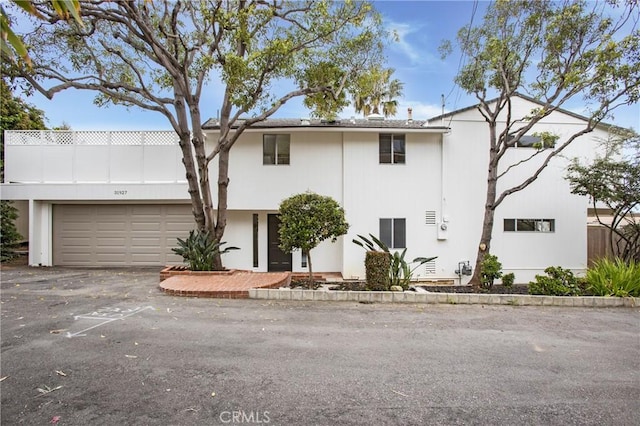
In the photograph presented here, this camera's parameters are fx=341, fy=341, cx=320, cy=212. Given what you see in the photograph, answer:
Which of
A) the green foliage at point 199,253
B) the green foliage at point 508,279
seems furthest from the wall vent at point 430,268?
the green foliage at point 199,253

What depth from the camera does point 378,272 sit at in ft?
26.4

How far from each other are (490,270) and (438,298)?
207 centimetres

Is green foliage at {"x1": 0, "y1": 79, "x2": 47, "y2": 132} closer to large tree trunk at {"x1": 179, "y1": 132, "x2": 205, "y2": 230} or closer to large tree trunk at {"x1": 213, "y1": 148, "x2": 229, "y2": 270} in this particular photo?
large tree trunk at {"x1": 179, "y1": 132, "x2": 205, "y2": 230}

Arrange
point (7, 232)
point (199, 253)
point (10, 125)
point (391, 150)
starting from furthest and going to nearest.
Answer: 1. point (10, 125)
2. point (7, 232)
3. point (391, 150)
4. point (199, 253)

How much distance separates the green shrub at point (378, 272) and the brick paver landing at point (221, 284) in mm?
2281

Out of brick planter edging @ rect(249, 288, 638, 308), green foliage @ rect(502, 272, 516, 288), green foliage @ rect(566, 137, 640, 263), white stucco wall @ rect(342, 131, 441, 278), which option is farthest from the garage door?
green foliage @ rect(566, 137, 640, 263)

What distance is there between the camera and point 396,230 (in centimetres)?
1136

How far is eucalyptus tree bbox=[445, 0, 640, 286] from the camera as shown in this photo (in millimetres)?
8250

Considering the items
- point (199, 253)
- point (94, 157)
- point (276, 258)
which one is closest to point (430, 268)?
point (276, 258)

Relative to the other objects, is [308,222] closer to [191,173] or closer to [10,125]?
[191,173]

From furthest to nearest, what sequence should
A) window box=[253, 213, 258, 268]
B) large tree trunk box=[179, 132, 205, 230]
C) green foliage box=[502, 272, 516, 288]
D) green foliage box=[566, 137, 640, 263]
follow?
window box=[253, 213, 258, 268], large tree trunk box=[179, 132, 205, 230], green foliage box=[566, 137, 640, 263], green foliage box=[502, 272, 516, 288]

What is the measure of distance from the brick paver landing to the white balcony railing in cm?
456

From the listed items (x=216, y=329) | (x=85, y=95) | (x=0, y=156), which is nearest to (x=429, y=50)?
(x=216, y=329)

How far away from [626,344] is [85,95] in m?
14.3
